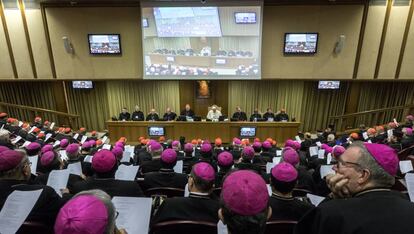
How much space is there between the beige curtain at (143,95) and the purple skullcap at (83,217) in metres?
10.1

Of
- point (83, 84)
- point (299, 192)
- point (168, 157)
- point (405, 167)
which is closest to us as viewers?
point (299, 192)

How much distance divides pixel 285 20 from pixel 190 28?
3.11 meters

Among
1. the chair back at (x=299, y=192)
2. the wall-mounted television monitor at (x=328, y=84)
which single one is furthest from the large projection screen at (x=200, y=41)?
the chair back at (x=299, y=192)

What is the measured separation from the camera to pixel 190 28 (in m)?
8.36

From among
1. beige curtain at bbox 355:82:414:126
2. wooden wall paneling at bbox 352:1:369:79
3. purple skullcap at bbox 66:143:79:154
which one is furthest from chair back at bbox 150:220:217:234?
beige curtain at bbox 355:82:414:126

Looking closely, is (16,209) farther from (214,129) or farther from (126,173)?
(214,129)

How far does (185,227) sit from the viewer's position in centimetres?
212

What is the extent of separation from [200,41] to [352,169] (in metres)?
7.57

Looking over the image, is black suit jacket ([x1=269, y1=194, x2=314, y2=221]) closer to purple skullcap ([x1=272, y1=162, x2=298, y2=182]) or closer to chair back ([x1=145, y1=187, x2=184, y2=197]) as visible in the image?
purple skullcap ([x1=272, y1=162, x2=298, y2=182])

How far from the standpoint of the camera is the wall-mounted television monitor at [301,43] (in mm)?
8539

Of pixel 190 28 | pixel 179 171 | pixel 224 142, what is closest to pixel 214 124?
pixel 224 142

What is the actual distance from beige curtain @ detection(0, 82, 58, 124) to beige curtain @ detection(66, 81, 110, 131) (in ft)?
2.56

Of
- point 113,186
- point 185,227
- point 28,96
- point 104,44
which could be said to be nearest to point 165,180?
point 113,186

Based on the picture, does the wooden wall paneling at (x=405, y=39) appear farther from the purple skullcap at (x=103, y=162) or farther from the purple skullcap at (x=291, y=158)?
the purple skullcap at (x=103, y=162)
